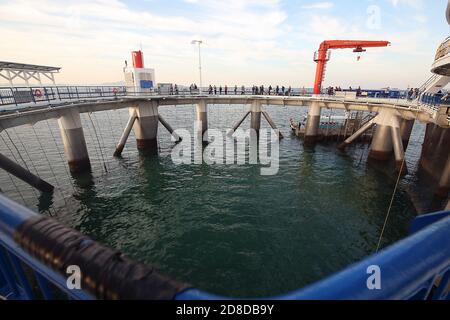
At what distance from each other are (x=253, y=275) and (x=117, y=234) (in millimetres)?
8461

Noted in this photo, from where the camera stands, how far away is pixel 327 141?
113 ft

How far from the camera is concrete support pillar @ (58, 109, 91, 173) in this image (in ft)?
66.8

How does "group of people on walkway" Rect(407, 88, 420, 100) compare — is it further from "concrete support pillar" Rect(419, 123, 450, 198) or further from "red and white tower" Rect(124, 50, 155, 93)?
"red and white tower" Rect(124, 50, 155, 93)

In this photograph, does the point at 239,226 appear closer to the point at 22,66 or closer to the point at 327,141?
the point at 22,66

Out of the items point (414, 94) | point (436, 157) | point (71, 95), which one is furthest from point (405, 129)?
point (71, 95)

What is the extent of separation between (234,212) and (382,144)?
20.4 metres

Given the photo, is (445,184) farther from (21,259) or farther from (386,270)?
(21,259)

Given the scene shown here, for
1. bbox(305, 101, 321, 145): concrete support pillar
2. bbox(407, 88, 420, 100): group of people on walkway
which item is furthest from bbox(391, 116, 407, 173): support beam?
bbox(305, 101, 321, 145): concrete support pillar

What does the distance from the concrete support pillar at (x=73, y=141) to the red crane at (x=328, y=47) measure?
32791mm

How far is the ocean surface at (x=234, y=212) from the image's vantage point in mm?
10961

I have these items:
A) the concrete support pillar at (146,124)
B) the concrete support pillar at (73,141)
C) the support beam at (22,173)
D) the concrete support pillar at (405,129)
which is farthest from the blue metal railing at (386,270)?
the concrete support pillar at (405,129)

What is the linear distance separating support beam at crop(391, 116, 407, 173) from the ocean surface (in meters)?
1.22

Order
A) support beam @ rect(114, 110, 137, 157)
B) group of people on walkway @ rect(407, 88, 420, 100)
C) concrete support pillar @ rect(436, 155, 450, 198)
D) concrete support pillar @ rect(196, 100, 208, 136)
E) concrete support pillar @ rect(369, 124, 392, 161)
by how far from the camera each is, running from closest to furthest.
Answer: concrete support pillar @ rect(436, 155, 450, 198)
concrete support pillar @ rect(369, 124, 392, 161)
support beam @ rect(114, 110, 137, 157)
group of people on walkway @ rect(407, 88, 420, 100)
concrete support pillar @ rect(196, 100, 208, 136)
